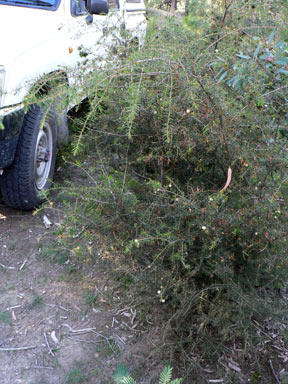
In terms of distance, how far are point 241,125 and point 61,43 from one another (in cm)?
250

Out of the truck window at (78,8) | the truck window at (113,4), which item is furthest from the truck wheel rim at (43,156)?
the truck window at (113,4)

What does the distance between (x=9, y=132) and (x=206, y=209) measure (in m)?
1.89

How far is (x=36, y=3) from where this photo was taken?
450 centimetres

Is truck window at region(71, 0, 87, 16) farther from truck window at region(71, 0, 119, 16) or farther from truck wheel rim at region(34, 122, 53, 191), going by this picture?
truck wheel rim at region(34, 122, 53, 191)

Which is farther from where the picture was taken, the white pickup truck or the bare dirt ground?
the white pickup truck

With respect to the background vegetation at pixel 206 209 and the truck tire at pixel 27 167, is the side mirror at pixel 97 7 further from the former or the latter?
the background vegetation at pixel 206 209

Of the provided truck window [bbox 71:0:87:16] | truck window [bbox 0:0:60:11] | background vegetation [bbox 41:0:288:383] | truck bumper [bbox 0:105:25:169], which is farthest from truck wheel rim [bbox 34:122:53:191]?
truck window [bbox 71:0:87:16]

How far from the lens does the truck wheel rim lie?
4.21 metres

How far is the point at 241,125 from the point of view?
2738mm

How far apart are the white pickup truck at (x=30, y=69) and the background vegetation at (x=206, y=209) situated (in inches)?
26.6

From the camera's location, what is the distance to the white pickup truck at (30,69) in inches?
136

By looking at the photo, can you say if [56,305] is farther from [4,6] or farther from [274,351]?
[4,6]

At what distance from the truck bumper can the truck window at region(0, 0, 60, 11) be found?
135 centimetres

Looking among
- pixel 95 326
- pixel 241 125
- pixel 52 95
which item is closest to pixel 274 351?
pixel 95 326
